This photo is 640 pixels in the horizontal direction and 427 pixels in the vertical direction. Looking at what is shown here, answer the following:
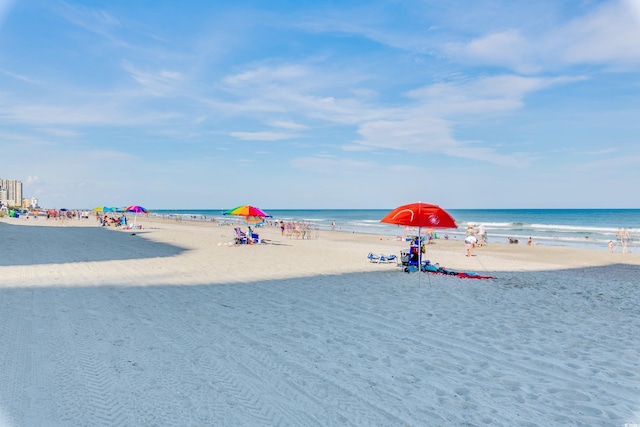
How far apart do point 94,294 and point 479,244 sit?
22.3 m

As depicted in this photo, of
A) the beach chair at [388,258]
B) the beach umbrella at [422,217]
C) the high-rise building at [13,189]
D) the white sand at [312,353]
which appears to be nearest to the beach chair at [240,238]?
the beach chair at [388,258]

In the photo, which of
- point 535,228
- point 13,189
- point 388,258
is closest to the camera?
point 388,258

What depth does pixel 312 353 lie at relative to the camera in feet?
16.8

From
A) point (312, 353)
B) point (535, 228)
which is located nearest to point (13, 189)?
point (535, 228)

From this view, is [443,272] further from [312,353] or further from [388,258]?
[312,353]

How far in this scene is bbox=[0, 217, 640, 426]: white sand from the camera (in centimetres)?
368

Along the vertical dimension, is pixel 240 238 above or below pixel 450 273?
above

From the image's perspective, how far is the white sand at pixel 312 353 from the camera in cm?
368

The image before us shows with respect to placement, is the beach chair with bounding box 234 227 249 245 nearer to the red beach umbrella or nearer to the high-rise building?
the red beach umbrella

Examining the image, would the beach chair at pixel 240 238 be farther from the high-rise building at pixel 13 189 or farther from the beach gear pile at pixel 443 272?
the high-rise building at pixel 13 189

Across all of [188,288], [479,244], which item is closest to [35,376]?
[188,288]

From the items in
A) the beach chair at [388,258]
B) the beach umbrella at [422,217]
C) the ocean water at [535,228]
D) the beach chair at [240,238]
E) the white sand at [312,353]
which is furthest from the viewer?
the ocean water at [535,228]

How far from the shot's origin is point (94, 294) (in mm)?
8211

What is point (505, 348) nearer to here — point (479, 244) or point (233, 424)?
point (233, 424)
